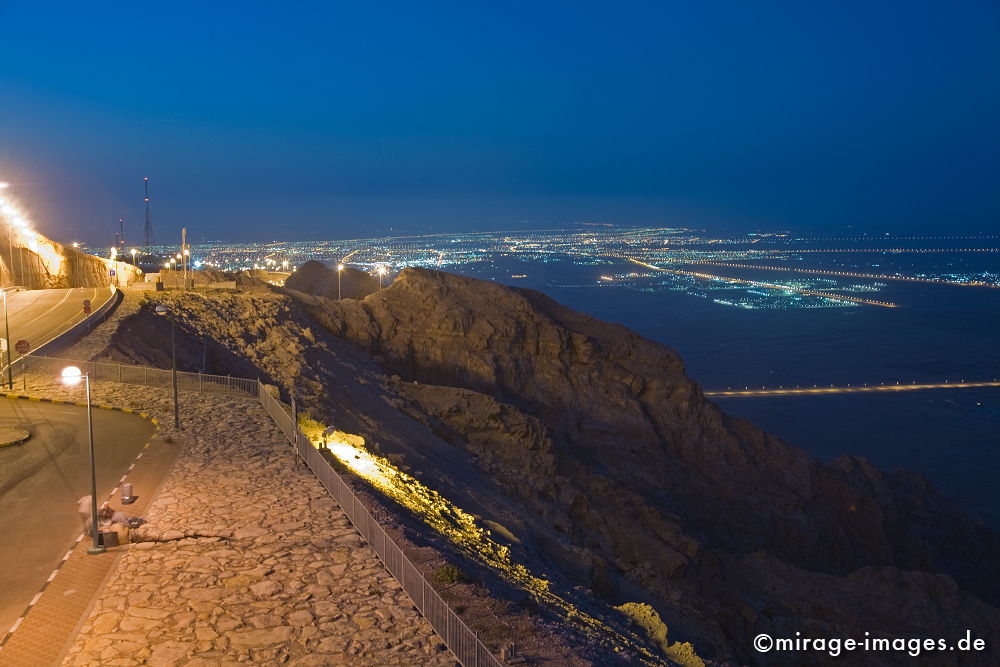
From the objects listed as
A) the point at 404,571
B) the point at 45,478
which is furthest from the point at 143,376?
the point at 404,571

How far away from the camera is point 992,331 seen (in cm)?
10462

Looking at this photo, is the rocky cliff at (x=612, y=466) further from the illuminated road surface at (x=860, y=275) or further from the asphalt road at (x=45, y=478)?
the illuminated road surface at (x=860, y=275)

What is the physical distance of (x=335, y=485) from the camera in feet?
57.9

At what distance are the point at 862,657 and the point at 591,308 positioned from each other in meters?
94.0

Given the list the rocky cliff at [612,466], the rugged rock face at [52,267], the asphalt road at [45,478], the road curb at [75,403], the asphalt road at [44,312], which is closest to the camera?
the asphalt road at [45,478]

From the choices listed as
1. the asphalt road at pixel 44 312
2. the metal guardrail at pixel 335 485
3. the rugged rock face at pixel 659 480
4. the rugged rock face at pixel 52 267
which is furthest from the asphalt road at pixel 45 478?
the rugged rock face at pixel 52 267

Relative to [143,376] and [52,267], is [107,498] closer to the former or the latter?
[143,376]

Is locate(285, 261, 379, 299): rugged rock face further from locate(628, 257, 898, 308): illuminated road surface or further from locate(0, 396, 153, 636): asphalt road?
locate(628, 257, 898, 308): illuminated road surface

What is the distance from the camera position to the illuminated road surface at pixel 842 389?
6569 cm

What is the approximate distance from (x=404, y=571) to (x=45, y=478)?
10318 mm

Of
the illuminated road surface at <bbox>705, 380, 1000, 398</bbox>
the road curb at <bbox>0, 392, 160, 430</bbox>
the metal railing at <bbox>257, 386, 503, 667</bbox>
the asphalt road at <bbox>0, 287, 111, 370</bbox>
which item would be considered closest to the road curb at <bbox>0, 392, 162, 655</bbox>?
the road curb at <bbox>0, 392, 160, 430</bbox>

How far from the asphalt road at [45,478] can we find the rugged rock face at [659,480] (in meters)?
11.4

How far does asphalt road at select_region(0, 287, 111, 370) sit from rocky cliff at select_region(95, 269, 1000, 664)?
3.07 m

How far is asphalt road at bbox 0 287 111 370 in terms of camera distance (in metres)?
33.1
